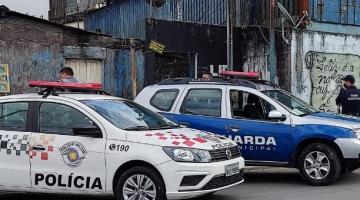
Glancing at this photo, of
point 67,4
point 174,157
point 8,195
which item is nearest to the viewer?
point 174,157

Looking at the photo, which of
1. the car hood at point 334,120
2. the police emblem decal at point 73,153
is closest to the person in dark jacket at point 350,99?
the car hood at point 334,120

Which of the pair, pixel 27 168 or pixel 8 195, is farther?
pixel 8 195

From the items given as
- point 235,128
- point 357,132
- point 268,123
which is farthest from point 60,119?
point 357,132

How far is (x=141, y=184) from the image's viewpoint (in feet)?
24.0

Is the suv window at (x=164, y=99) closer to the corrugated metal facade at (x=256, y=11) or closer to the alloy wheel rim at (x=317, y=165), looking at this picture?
the alloy wheel rim at (x=317, y=165)

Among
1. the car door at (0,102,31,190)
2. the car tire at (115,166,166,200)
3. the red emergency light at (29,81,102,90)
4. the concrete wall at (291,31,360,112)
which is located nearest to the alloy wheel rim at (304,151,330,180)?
the car tire at (115,166,166,200)

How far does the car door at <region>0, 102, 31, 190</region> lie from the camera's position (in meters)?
7.73

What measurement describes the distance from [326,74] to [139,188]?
13.2 meters

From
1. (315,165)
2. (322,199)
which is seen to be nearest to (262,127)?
(315,165)

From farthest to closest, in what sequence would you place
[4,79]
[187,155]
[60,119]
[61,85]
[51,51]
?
[51,51], [4,79], [61,85], [60,119], [187,155]

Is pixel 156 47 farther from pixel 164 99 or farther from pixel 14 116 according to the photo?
pixel 14 116

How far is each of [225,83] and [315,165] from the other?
2011 millimetres

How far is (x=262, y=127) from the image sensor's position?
970 centimetres

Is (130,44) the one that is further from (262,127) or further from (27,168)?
(27,168)
